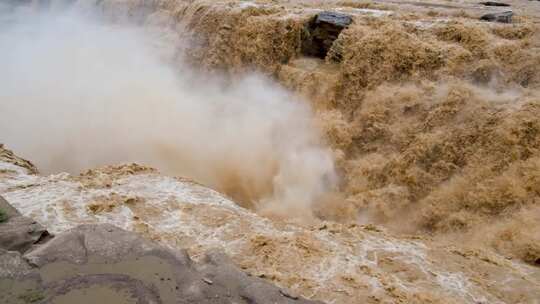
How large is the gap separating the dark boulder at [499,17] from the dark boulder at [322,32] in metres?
3.10

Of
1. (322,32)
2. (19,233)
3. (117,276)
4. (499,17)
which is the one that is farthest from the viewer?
(322,32)

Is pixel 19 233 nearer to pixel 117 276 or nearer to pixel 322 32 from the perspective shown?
pixel 117 276

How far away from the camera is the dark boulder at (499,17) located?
10.4 metres

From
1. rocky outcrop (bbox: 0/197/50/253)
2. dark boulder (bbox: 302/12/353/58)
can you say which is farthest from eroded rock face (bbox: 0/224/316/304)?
dark boulder (bbox: 302/12/353/58)

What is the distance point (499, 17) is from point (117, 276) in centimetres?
1002

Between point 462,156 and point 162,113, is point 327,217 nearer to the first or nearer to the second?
point 462,156

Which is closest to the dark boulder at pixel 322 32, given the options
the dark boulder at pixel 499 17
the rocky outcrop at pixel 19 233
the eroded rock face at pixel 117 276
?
the dark boulder at pixel 499 17

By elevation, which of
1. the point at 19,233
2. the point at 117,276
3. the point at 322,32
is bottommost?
the point at 117,276

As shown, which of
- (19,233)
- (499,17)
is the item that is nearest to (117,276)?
(19,233)

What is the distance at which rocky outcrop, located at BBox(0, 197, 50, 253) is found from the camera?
4535 millimetres

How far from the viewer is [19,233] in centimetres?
469

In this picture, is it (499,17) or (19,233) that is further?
(499,17)

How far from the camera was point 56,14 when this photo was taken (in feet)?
81.7

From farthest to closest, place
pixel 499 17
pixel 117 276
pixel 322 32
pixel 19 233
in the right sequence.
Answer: pixel 322 32 → pixel 499 17 → pixel 19 233 → pixel 117 276
